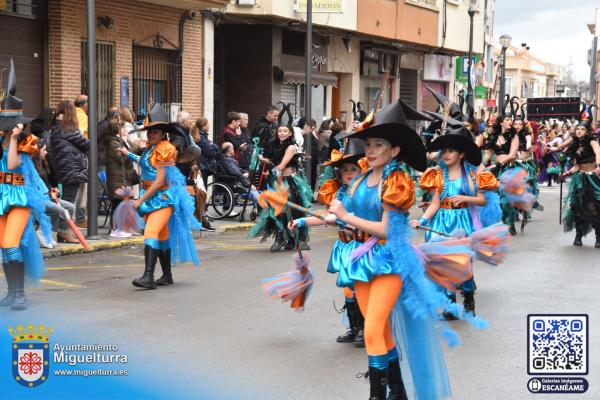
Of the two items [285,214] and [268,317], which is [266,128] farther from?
[268,317]

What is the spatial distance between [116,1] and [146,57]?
1.89m

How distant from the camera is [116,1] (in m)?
19.5

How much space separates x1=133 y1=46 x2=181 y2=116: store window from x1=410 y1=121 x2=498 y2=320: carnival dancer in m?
12.0

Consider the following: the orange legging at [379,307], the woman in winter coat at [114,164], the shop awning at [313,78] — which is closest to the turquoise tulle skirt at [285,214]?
the woman in winter coat at [114,164]

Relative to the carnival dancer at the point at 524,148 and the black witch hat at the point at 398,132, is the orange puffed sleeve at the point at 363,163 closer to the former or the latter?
the black witch hat at the point at 398,132

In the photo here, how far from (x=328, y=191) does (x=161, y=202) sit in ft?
10.9

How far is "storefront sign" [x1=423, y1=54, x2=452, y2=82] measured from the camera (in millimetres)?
38375

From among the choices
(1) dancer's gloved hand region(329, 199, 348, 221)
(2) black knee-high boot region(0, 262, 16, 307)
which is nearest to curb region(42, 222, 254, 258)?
(2) black knee-high boot region(0, 262, 16, 307)

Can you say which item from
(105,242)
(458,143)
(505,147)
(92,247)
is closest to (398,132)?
(458,143)

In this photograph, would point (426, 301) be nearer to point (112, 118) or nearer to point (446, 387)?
point (446, 387)

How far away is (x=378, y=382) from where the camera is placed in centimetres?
586

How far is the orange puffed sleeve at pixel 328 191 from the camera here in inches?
295

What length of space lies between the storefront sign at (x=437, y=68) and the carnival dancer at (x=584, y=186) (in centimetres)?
2319

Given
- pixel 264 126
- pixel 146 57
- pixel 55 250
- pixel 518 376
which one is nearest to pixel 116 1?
pixel 146 57
